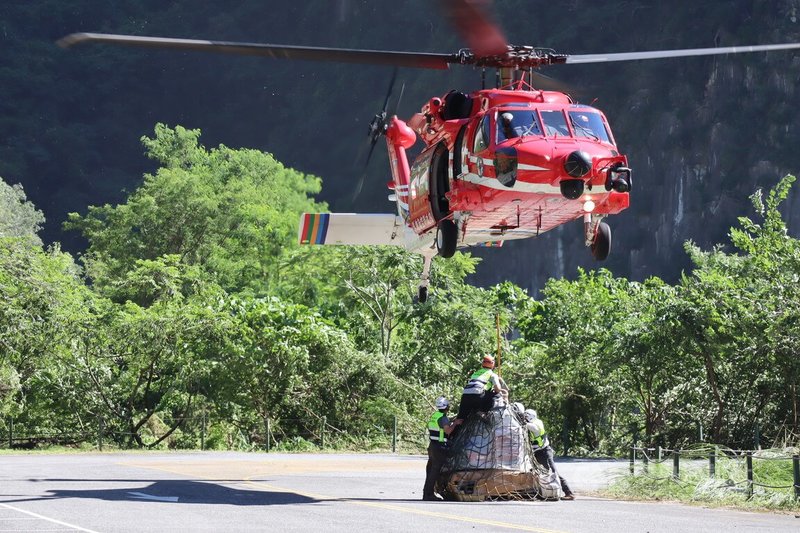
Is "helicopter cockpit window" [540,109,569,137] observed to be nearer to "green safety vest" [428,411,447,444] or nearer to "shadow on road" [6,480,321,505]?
"green safety vest" [428,411,447,444]

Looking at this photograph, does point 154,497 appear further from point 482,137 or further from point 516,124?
point 516,124

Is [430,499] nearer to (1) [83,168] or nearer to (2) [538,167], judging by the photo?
(2) [538,167]

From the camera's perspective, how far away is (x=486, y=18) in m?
16.8

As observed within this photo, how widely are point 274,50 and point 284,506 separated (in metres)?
6.65

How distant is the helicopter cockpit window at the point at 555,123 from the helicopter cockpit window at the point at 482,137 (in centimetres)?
90

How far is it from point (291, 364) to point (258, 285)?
34.5 metres

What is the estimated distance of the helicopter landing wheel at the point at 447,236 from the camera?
68.4 ft

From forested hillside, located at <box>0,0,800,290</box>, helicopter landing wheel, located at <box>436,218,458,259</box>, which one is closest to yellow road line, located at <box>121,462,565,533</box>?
helicopter landing wheel, located at <box>436,218,458,259</box>

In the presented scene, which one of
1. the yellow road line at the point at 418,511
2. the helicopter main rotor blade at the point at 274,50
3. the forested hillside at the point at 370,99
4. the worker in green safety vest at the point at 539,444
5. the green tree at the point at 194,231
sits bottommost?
the yellow road line at the point at 418,511

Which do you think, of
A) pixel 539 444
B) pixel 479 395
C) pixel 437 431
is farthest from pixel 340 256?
pixel 479 395

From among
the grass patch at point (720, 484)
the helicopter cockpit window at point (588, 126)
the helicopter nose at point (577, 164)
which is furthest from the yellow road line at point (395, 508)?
the helicopter cockpit window at point (588, 126)

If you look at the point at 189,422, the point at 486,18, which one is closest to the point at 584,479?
the point at 486,18

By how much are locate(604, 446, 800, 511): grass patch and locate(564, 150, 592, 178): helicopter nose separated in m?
4.87

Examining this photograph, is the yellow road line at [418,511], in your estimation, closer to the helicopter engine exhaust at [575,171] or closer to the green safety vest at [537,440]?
the green safety vest at [537,440]
